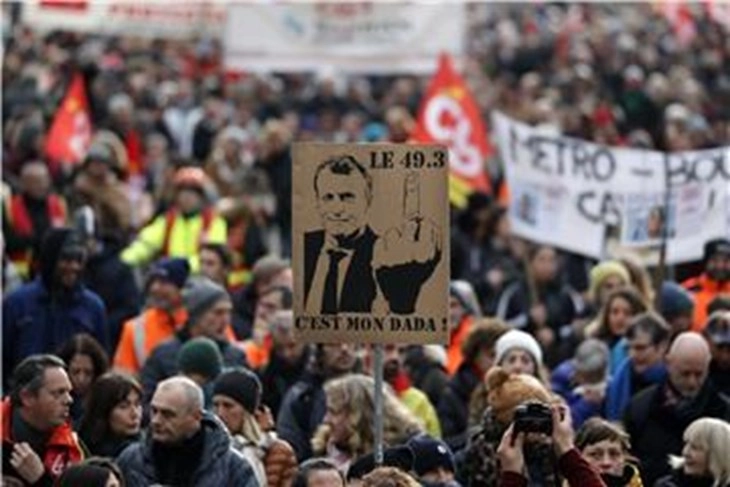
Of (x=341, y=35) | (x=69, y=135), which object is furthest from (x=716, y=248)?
(x=341, y=35)

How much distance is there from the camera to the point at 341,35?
29.6 meters

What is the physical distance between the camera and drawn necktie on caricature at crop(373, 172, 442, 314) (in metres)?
11.4

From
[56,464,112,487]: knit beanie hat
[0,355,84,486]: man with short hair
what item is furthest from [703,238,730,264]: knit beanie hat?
[56,464,112,487]: knit beanie hat

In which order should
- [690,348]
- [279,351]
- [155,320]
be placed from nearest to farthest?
1. [690,348]
2. [279,351]
3. [155,320]

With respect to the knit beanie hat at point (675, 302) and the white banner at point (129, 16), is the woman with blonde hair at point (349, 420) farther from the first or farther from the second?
the white banner at point (129, 16)

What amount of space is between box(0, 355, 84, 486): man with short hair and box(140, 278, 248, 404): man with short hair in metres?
Result: 2.38

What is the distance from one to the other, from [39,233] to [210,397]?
5.87 meters

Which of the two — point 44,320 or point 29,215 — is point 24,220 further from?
point 44,320

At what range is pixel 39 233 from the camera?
18.5 metres

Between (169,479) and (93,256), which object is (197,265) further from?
(169,479)

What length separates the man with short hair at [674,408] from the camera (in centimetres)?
1302

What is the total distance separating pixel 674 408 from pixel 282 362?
2213mm

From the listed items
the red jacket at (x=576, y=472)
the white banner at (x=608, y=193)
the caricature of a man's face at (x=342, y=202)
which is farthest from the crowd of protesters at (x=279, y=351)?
the caricature of a man's face at (x=342, y=202)

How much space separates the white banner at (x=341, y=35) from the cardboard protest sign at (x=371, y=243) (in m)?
17.2
